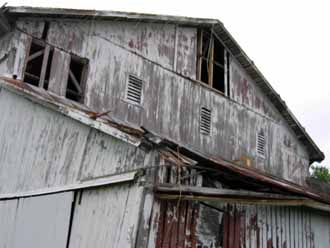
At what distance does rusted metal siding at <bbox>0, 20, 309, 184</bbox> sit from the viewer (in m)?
11.1

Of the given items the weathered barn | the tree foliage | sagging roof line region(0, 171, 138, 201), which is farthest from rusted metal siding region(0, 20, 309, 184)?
the tree foliage

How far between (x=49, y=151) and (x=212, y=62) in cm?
747

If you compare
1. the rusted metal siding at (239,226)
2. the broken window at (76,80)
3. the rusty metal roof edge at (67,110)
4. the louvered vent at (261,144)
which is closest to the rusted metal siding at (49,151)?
the rusty metal roof edge at (67,110)

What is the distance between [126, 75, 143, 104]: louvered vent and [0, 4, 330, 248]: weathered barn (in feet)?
0.09

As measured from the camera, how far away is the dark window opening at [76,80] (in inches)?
422

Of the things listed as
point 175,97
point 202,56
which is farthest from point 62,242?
point 202,56

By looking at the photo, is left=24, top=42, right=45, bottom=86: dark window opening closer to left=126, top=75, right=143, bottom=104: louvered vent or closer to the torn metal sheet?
the torn metal sheet

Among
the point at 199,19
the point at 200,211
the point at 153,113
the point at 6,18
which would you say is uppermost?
the point at 199,19

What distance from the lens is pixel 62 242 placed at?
7160 mm

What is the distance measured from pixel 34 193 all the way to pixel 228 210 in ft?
11.1

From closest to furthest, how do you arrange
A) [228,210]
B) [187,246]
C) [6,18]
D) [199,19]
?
[187,246]
[228,210]
[6,18]
[199,19]

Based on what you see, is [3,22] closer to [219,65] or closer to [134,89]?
[134,89]

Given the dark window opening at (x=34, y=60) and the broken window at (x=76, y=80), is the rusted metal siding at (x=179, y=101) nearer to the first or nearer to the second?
the broken window at (x=76, y=80)

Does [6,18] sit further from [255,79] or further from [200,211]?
[255,79]
